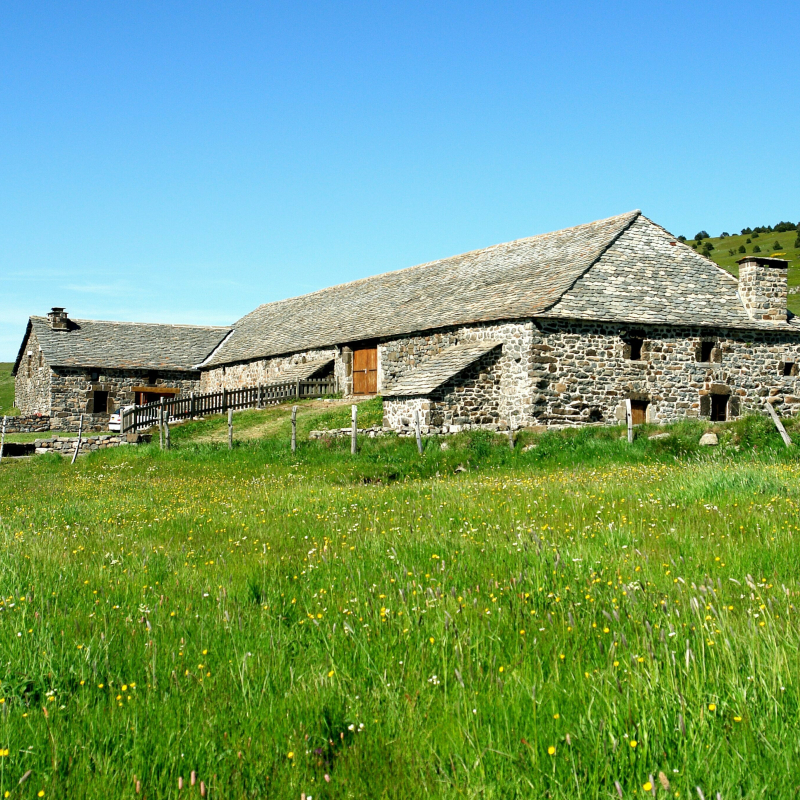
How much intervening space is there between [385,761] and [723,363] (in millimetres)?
25979

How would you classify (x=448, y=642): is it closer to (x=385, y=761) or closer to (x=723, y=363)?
(x=385, y=761)

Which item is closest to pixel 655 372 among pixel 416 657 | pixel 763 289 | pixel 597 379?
pixel 597 379

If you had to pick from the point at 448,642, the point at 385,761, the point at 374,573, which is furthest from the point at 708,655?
the point at 374,573

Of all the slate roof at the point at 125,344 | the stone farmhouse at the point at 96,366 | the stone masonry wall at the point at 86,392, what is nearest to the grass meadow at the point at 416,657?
the stone masonry wall at the point at 86,392

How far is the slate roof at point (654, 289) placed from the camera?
82.4ft

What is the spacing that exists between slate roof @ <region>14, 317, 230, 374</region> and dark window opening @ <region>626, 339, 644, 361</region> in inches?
1137

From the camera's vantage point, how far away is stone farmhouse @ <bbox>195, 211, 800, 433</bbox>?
80.7ft

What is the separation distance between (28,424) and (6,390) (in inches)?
1383

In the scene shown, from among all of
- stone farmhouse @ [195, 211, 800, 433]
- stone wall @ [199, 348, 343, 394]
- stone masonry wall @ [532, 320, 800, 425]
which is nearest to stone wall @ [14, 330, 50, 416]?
stone wall @ [199, 348, 343, 394]

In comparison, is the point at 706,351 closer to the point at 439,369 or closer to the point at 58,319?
the point at 439,369

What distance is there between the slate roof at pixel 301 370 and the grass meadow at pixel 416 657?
26.8 m

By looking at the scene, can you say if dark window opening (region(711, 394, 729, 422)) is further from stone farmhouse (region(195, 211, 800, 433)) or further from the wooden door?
the wooden door

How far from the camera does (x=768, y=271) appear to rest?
1072 inches

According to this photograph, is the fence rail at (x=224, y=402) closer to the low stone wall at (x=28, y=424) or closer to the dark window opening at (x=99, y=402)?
the dark window opening at (x=99, y=402)
